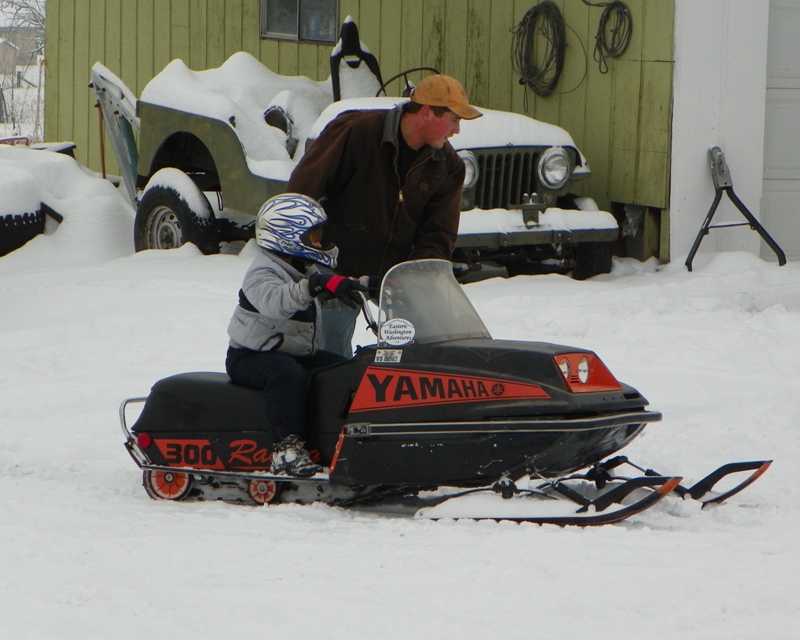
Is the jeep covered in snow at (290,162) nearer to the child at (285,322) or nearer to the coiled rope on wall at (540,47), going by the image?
the coiled rope on wall at (540,47)

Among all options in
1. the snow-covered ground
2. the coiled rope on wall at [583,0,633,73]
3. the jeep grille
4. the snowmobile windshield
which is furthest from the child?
the coiled rope on wall at [583,0,633,73]

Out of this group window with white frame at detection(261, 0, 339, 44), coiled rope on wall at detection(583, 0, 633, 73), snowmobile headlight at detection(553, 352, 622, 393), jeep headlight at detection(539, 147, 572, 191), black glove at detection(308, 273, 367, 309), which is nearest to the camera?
snowmobile headlight at detection(553, 352, 622, 393)

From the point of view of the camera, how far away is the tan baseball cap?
15.7 ft

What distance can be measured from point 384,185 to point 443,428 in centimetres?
141

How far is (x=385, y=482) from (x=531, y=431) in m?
0.60

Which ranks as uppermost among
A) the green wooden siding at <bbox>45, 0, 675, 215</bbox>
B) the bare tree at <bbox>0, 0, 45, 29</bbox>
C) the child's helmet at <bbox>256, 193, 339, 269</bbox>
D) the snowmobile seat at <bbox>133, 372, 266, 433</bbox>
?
the bare tree at <bbox>0, 0, 45, 29</bbox>

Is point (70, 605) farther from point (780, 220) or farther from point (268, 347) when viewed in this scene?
point (780, 220)

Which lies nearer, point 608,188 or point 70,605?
point 70,605

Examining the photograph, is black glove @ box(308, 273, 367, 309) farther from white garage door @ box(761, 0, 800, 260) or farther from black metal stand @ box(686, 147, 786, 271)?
white garage door @ box(761, 0, 800, 260)

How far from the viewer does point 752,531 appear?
386 cm

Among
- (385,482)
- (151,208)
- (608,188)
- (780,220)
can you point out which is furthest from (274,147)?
(385,482)

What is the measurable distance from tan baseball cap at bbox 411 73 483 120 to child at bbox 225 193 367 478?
671 millimetres

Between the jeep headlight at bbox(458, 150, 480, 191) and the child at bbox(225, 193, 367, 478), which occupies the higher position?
the jeep headlight at bbox(458, 150, 480, 191)

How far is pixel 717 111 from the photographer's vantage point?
9.30 metres
